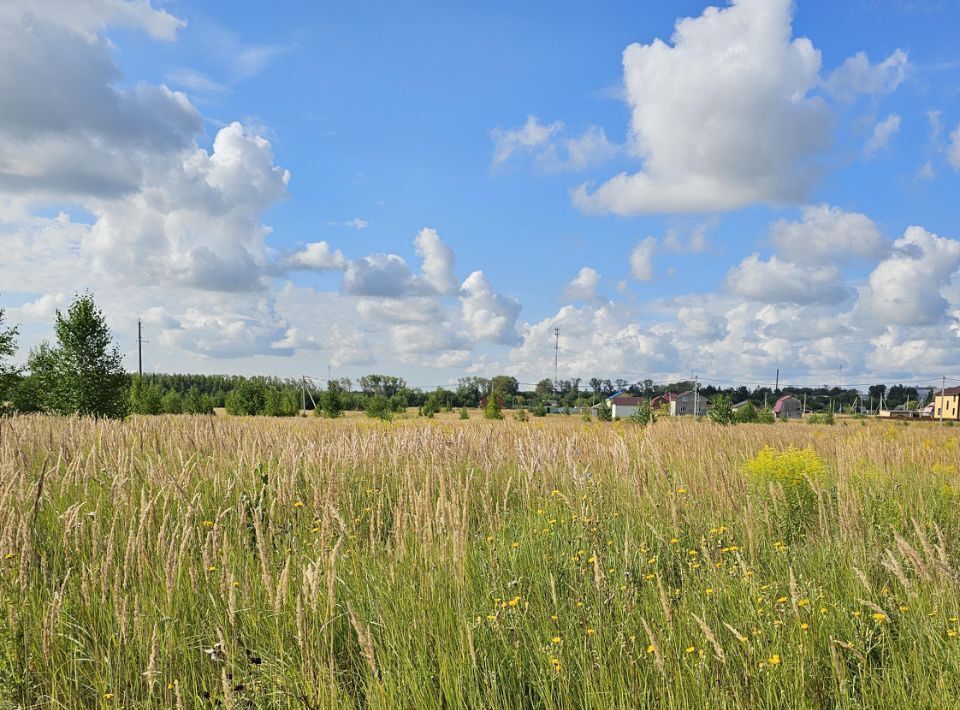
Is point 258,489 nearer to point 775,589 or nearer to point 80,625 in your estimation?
point 80,625

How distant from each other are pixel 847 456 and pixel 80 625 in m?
8.16

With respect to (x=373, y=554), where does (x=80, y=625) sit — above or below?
below

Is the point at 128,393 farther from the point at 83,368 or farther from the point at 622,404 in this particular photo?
the point at 622,404

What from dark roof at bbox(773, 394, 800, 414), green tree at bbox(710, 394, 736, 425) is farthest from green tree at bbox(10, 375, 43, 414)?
dark roof at bbox(773, 394, 800, 414)

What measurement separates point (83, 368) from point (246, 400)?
76.9 feet

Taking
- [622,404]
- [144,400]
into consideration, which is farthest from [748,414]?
[622,404]

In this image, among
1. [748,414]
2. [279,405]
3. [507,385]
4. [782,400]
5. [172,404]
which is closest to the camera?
[748,414]

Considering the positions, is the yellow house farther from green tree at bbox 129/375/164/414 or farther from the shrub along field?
the shrub along field

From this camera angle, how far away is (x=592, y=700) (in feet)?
7.22

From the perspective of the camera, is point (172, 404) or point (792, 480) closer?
point (792, 480)

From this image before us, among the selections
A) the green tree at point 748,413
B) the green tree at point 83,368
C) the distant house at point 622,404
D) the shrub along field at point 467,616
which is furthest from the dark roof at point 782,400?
the shrub along field at point 467,616

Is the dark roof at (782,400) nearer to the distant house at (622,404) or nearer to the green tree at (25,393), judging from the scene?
the distant house at (622,404)

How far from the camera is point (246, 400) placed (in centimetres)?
4816

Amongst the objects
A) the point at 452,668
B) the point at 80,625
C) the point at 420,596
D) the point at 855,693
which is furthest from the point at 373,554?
the point at 855,693
